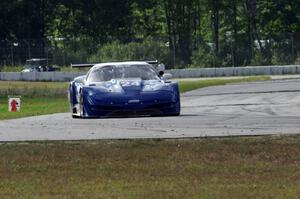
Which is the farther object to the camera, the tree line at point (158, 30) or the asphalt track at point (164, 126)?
the tree line at point (158, 30)

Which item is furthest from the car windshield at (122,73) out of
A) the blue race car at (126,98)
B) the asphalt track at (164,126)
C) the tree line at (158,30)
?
the tree line at (158,30)

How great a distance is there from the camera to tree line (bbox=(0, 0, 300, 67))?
61844mm

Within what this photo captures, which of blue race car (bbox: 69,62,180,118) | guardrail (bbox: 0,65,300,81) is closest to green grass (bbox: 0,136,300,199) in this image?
blue race car (bbox: 69,62,180,118)

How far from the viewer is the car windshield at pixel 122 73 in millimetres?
22594

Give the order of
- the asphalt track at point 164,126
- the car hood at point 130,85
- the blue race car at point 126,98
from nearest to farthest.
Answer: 1. the asphalt track at point 164,126
2. the blue race car at point 126,98
3. the car hood at point 130,85

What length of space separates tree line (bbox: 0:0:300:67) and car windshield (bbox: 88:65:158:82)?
3758 cm

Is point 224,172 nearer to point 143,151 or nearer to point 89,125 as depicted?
point 143,151

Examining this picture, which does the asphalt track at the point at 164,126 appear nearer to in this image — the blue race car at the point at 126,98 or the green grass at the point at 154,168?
the blue race car at the point at 126,98

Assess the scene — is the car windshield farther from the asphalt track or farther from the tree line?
the tree line

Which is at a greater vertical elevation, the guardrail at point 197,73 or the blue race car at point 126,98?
the blue race car at point 126,98

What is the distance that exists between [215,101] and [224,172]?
16904 mm

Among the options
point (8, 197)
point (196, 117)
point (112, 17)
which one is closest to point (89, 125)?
point (196, 117)

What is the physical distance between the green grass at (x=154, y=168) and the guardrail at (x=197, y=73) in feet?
139

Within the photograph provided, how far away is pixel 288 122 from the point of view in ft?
58.5
